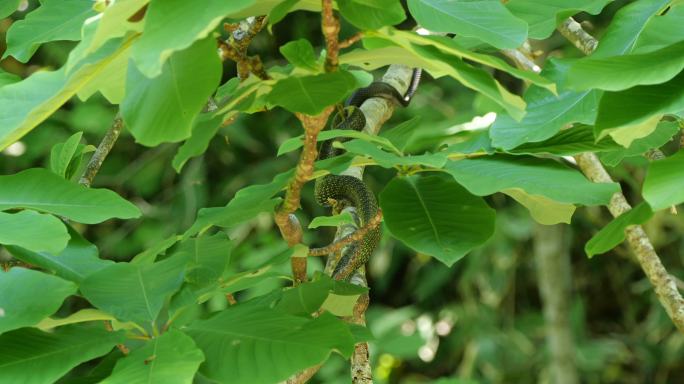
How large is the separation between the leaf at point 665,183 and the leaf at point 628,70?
0.07 m

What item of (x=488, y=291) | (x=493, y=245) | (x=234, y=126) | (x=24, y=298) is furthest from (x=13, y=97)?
(x=488, y=291)

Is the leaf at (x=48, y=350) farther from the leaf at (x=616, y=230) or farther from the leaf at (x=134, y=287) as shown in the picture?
the leaf at (x=616, y=230)

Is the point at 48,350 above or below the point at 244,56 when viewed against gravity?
below

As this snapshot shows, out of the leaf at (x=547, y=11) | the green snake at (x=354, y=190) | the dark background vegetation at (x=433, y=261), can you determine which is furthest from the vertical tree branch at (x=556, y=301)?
the leaf at (x=547, y=11)

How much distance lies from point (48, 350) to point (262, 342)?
16 cm

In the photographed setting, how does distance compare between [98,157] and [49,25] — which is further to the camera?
[98,157]

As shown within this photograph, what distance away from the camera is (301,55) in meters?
0.60

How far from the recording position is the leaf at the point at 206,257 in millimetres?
820

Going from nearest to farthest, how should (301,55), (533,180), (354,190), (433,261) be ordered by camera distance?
(301,55), (533,180), (354,190), (433,261)

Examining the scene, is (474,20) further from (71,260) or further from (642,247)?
(642,247)

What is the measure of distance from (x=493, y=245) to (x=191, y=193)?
0.97 meters

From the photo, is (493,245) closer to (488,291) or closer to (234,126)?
(488,291)

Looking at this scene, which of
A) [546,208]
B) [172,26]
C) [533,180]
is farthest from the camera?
[546,208]

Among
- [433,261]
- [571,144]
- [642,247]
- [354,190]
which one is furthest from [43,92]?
[433,261]
